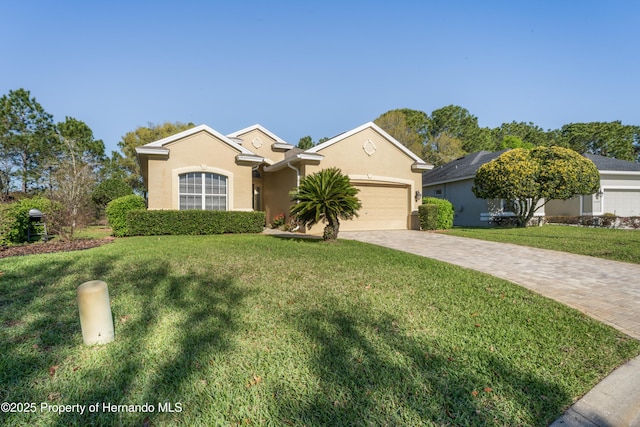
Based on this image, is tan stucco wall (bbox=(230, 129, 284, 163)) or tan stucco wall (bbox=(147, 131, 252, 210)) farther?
tan stucco wall (bbox=(230, 129, 284, 163))

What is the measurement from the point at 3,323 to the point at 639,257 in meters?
13.1

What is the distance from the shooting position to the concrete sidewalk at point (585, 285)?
2184 mm

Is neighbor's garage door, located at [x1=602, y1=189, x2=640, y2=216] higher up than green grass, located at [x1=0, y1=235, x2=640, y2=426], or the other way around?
neighbor's garage door, located at [x1=602, y1=189, x2=640, y2=216]

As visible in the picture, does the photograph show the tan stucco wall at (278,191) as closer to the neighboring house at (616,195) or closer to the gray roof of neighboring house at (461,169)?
the gray roof of neighboring house at (461,169)

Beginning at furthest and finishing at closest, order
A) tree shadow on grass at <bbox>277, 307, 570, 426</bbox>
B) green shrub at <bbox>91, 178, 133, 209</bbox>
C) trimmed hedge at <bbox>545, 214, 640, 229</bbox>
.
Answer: green shrub at <bbox>91, 178, 133, 209</bbox> → trimmed hedge at <bbox>545, 214, 640, 229</bbox> → tree shadow on grass at <bbox>277, 307, 570, 426</bbox>

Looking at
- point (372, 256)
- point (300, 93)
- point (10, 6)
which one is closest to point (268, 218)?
point (300, 93)

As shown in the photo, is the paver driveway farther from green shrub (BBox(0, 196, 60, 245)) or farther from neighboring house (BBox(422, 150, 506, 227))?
green shrub (BBox(0, 196, 60, 245))

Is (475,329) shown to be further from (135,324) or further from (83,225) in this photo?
(83,225)

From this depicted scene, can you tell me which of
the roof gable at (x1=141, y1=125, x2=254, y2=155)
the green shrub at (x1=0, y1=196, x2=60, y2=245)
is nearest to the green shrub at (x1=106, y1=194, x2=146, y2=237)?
the green shrub at (x1=0, y1=196, x2=60, y2=245)

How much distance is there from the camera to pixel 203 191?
12.9 meters

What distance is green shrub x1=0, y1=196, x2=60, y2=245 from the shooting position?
8.38 metres

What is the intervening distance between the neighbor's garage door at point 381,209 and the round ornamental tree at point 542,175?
16.7 feet

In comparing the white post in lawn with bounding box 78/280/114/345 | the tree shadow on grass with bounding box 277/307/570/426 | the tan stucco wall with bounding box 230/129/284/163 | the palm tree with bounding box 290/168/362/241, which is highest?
the tan stucco wall with bounding box 230/129/284/163

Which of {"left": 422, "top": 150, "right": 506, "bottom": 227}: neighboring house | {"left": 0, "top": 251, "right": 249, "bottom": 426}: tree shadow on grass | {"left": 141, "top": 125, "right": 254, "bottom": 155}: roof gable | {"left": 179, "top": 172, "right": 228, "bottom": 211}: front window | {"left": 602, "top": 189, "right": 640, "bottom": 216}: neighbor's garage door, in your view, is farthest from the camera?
{"left": 422, "top": 150, "right": 506, "bottom": 227}: neighboring house
